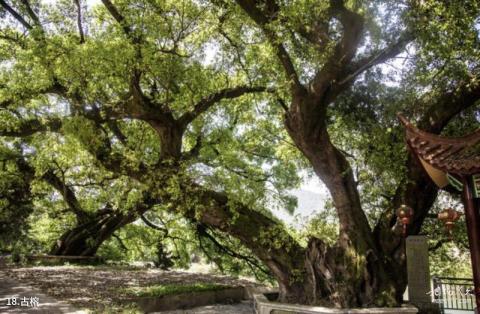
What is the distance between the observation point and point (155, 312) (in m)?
8.09

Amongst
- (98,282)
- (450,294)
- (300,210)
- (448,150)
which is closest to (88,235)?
(98,282)

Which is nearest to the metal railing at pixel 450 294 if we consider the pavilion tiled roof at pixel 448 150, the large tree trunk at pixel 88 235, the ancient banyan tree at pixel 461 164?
the ancient banyan tree at pixel 461 164

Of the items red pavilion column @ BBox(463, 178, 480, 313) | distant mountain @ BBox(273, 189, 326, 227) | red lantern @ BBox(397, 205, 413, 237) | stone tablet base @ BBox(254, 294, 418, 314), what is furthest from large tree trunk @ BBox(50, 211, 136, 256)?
red pavilion column @ BBox(463, 178, 480, 313)

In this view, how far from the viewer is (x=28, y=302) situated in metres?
7.10

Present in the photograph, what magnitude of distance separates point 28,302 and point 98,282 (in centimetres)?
290

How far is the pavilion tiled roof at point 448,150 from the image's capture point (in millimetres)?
5672

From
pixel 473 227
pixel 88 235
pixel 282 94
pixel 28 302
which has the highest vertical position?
pixel 282 94

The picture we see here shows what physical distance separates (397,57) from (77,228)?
12.8 m

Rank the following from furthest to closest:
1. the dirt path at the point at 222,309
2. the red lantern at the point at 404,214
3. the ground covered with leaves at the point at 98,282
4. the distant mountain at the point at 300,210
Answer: the distant mountain at the point at 300,210 < the dirt path at the point at 222,309 < the ground covered with leaves at the point at 98,282 < the red lantern at the point at 404,214

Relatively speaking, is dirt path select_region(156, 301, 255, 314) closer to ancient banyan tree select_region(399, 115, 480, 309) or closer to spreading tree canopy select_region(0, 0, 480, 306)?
spreading tree canopy select_region(0, 0, 480, 306)

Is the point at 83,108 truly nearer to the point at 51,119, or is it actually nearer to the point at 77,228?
the point at 51,119

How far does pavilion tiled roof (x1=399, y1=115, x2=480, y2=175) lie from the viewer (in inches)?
223

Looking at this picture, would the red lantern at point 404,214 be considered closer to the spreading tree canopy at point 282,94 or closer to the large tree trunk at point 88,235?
the spreading tree canopy at point 282,94

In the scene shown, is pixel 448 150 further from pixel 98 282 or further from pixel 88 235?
pixel 88 235
